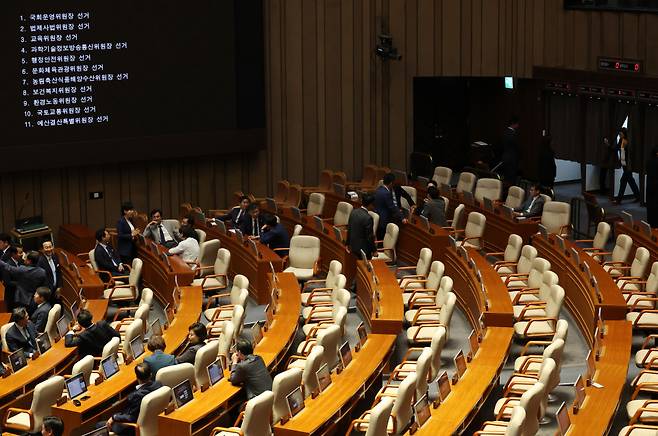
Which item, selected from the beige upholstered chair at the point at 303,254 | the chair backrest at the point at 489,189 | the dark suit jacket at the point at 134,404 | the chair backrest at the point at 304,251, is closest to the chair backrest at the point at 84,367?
the dark suit jacket at the point at 134,404

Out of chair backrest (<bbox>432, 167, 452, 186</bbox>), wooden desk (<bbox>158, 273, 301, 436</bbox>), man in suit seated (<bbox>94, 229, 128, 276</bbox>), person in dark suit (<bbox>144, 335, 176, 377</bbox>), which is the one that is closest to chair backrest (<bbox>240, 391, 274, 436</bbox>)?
wooden desk (<bbox>158, 273, 301, 436</bbox>)

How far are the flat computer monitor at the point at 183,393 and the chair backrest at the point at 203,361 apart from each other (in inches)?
26.2

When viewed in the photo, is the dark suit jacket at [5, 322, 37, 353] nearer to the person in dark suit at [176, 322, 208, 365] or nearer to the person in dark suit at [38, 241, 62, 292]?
the person in dark suit at [176, 322, 208, 365]

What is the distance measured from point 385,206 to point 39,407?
22.7ft

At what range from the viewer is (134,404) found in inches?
413

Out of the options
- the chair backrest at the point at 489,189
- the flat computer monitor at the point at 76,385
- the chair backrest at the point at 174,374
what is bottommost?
the flat computer monitor at the point at 76,385

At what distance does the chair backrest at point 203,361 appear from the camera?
11.2 metres

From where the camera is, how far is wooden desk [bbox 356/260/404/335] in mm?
12469

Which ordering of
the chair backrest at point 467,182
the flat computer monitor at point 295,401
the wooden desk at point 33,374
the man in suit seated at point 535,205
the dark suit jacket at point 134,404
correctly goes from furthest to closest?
the chair backrest at point 467,182
the man in suit seated at point 535,205
the wooden desk at point 33,374
the dark suit jacket at point 134,404
the flat computer monitor at point 295,401

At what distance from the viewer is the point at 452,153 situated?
79.8 ft

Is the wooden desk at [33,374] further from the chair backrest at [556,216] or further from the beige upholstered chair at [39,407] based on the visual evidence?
the chair backrest at [556,216]

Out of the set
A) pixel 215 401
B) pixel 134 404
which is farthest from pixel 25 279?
pixel 215 401

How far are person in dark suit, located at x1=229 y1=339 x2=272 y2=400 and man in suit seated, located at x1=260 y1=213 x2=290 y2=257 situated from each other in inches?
222

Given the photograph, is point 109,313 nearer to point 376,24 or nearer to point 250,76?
point 250,76
